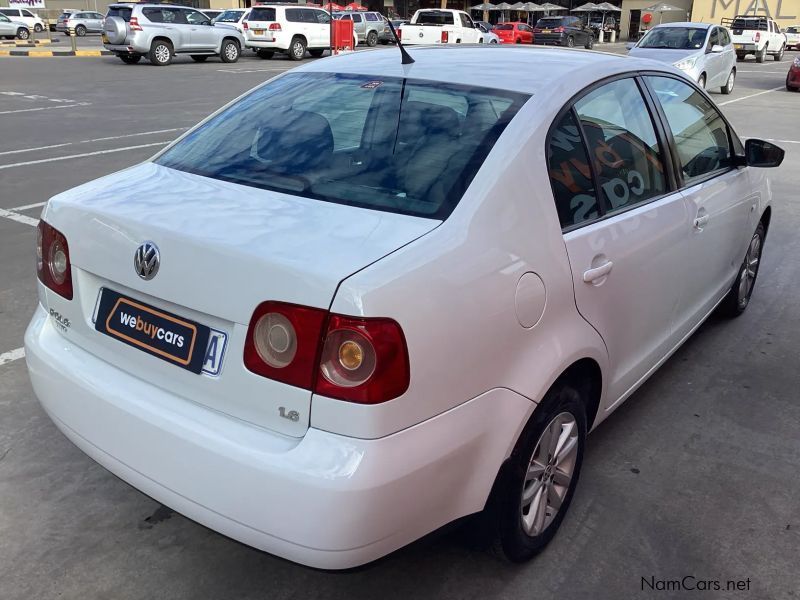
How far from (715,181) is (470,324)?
2235 millimetres

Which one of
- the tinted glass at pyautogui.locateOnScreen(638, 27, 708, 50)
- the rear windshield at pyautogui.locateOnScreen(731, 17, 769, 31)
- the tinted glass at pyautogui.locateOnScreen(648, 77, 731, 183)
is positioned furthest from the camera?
the rear windshield at pyautogui.locateOnScreen(731, 17, 769, 31)

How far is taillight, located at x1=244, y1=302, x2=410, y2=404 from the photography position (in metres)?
1.85

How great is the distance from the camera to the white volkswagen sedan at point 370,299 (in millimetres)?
1884

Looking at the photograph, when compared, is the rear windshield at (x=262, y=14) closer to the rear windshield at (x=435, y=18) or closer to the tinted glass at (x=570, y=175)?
the rear windshield at (x=435, y=18)

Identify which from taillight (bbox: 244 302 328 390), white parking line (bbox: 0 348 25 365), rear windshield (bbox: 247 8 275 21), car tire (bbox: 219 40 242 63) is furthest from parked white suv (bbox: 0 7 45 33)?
taillight (bbox: 244 302 328 390)

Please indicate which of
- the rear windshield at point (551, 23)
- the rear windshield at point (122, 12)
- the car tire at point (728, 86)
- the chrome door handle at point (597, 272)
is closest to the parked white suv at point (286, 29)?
the rear windshield at point (122, 12)

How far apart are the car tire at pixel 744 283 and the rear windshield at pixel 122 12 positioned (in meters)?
22.4

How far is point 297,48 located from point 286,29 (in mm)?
885

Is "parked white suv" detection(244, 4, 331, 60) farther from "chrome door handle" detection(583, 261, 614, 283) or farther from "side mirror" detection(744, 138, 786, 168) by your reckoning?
"chrome door handle" detection(583, 261, 614, 283)

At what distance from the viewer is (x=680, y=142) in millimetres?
3438

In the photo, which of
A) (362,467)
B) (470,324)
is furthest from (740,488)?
(362,467)

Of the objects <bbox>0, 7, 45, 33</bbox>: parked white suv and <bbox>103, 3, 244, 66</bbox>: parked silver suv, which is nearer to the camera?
<bbox>103, 3, 244, 66</bbox>: parked silver suv

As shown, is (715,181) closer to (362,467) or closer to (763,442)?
(763,442)

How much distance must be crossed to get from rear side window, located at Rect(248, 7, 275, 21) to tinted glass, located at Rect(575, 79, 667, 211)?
85.3ft
